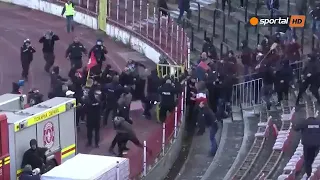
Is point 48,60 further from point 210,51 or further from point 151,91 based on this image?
point 210,51

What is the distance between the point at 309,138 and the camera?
20219mm

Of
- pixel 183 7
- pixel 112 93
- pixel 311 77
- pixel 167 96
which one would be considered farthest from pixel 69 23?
pixel 311 77

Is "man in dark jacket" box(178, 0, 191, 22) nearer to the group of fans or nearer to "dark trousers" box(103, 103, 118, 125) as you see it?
the group of fans

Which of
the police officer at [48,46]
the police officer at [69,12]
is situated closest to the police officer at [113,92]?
the police officer at [48,46]

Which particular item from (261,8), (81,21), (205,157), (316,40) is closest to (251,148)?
(205,157)

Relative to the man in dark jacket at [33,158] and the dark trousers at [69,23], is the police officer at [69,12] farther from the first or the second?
the man in dark jacket at [33,158]

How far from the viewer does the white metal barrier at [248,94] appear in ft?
87.3

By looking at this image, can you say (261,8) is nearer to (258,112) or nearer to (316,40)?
(316,40)

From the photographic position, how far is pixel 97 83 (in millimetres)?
25734

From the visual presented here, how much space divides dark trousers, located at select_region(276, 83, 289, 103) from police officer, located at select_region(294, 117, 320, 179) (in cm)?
556

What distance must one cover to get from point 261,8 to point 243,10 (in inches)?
31.1

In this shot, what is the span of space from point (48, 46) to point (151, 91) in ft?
17.1

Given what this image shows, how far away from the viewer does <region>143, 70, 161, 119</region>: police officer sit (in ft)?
87.1

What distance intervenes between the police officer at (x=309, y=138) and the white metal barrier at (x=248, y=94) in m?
6.26
